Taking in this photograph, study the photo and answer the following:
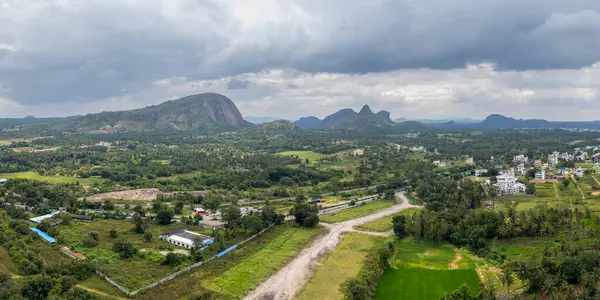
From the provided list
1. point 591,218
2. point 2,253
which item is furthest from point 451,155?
point 2,253

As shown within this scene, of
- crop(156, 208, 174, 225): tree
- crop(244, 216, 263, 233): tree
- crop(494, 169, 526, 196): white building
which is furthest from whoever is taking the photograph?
crop(494, 169, 526, 196): white building

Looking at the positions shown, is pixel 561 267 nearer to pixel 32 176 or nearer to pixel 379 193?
pixel 379 193

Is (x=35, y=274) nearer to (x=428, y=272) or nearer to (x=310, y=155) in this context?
(x=428, y=272)

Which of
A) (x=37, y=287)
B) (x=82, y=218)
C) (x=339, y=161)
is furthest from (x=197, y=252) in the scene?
(x=339, y=161)

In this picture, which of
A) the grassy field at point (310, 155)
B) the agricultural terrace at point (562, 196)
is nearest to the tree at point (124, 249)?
the agricultural terrace at point (562, 196)

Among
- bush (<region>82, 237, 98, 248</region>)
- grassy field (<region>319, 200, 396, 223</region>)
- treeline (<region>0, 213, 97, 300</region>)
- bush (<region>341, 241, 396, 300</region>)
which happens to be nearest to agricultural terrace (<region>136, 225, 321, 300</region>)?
treeline (<region>0, 213, 97, 300</region>)

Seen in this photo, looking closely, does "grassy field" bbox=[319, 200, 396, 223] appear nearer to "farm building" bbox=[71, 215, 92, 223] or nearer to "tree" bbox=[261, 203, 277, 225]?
"tree" bbox=[261, 203, 277, 225]
